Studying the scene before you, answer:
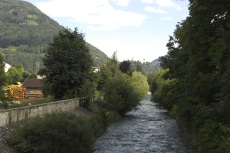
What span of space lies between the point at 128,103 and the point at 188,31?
3078 centimetres

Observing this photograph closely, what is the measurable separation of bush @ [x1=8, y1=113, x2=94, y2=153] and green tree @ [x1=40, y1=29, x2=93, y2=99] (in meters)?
18.5

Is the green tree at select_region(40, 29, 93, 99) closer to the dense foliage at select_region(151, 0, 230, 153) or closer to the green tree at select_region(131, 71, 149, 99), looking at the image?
the dense foliage at select_region(151, 0, 230, 153)

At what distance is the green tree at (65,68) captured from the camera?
3828cm

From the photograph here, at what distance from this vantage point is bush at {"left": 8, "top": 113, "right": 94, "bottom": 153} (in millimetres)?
16859

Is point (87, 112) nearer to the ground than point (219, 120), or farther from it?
nearer to the ground

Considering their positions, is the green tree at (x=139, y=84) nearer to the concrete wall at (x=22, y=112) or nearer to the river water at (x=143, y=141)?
the river water at (x=143, y=141)

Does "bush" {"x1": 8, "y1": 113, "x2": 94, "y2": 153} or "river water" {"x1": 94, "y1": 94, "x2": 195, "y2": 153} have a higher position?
"bush" {"x1": 8, "y1": 113, "x2": 94, "y2": 153}

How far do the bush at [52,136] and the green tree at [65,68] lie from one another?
1848cm

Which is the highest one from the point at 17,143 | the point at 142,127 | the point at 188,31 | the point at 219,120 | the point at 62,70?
the point at 188,31

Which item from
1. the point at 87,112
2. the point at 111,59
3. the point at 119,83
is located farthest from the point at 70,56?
the point at 111,59

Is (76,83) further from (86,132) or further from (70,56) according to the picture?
(86,132)

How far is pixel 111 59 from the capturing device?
262 feet

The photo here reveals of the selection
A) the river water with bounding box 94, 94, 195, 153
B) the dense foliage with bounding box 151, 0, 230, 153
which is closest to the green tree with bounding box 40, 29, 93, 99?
the river water with bounding box 94, 94, 195, 153

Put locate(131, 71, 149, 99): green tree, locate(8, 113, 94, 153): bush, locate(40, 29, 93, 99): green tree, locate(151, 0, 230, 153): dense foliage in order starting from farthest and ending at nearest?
locate(131, 71, 149, 99): green tree < locate(40, 29, 93, 99): green tree < locate(8, 113, 94, 153): bush < locate(151, 0, 230, 153): dense foliage
